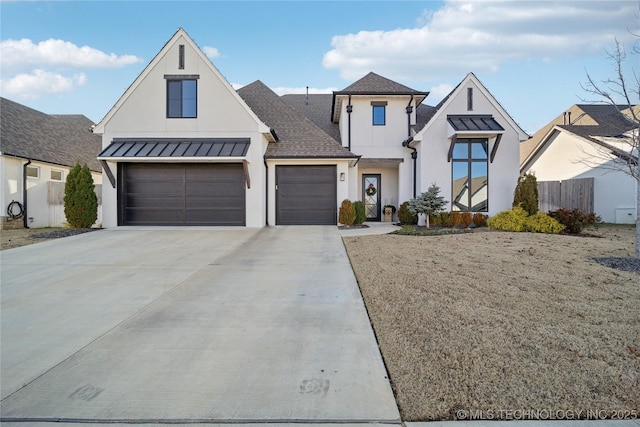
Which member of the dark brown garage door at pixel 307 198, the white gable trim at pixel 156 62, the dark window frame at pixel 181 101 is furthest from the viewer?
the dark brown garage door at pixel 307 198

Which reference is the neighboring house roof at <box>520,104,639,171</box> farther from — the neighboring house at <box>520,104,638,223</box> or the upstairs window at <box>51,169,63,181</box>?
the upstairs window at <box>51,169,63,181</box>

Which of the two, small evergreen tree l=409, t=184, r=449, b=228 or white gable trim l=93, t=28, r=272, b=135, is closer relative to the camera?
small evergreen tree l=409, t=184, r=449, b=228

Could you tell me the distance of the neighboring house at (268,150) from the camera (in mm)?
13609

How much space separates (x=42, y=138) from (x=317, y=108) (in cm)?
1462

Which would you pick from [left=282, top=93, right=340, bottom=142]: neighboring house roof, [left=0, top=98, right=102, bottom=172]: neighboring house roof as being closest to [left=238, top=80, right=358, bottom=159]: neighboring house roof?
[left=282, top=93, right=340, bottom=142]: neighboring house roof

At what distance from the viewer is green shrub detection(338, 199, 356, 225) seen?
45.2 ft

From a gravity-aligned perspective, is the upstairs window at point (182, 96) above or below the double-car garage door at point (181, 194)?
above

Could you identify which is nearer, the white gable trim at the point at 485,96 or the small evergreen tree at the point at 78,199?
the small evergreen tree at the point at 78,199

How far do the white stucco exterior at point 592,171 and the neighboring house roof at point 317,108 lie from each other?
1095 centimetres

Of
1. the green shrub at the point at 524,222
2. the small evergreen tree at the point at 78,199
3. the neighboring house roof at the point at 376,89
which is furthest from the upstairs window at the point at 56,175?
the green shrub at the point at 524,222

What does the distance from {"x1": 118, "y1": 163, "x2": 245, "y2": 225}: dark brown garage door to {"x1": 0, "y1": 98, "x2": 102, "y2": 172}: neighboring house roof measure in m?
4.42

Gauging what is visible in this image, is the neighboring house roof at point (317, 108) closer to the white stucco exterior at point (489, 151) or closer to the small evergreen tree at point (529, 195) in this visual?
the white stucco exterior at point (489, 151)

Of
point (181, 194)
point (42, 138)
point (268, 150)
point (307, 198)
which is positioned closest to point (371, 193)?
point (307, 198)

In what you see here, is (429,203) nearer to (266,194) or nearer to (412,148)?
(412,148)
